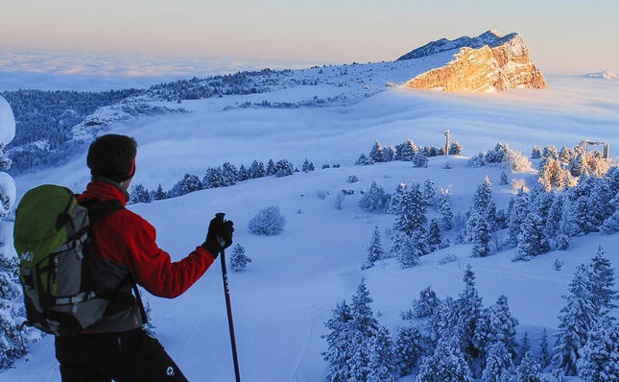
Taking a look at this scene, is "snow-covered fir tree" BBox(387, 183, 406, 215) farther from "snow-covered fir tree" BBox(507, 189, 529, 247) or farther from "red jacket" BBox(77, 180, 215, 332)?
"red jacket" BBox(77, 180, 215, 332)

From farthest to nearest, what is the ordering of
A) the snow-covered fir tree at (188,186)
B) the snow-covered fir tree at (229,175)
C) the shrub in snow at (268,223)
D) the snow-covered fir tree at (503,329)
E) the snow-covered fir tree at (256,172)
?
Answer: the snow-covered fir tree at (256,172)
the snow-covered fir tree at (188,186)
the snow-covered fir tree at (229,175)
the shrub in snow at (268,223)
the snow-covered fir tree at (503,329)

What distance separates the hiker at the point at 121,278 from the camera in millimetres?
3887


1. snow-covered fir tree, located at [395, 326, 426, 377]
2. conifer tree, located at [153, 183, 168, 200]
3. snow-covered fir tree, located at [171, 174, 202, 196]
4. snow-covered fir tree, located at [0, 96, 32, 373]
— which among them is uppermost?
snow-covered fir tree, located at [0, 96, 32, 373]

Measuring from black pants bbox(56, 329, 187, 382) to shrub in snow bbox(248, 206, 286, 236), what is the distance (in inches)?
1610

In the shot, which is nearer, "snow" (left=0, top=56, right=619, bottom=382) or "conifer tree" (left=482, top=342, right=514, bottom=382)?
"conifer tree" (left=482, top=342, right=514, bottom=382)

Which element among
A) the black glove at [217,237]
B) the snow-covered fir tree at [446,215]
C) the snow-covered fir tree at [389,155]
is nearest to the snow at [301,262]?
the snow-covered fir tree at [446,215]

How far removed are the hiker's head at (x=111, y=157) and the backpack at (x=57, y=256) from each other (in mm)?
403

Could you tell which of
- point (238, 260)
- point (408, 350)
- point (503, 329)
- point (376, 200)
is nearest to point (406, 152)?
point (376, 200)

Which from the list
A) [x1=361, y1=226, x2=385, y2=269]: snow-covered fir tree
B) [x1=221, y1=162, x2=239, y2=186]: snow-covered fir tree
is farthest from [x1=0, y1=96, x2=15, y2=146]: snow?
[x1=221, y1=162, x2=239, y2=186]: snow-covered fir tree

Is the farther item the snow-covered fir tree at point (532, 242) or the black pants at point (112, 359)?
the snow-covered fir tree at point (532, 242)

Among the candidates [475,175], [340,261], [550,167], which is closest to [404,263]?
[340,261]

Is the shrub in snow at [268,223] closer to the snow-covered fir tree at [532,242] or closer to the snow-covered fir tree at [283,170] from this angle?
the snow-covered fir tree at [283,170]

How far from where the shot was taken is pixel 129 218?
13.0 ft

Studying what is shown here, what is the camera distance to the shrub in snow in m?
45.3
